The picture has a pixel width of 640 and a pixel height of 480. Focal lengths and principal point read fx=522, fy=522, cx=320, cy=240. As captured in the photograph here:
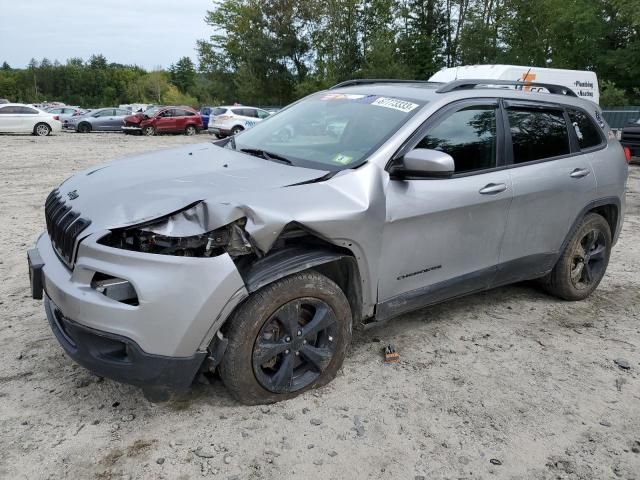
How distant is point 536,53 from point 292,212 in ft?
129

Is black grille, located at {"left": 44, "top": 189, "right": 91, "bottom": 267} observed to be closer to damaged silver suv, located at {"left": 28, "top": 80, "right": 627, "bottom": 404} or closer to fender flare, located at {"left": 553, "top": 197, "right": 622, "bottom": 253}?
damaged silver suv, located at {"left": 28, "top": 80, "right": 627, "bottom": 404}

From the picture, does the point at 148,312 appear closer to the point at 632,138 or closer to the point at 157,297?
the point at 157,297

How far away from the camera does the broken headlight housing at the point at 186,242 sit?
2447mm

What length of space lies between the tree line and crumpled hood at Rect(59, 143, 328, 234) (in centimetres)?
2794

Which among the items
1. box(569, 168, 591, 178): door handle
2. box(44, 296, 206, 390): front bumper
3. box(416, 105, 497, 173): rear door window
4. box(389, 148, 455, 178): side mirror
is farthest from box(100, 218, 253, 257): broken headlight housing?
box(569, 168, 591, 178): door handle

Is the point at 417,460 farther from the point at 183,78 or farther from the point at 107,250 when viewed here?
the point at 183,78

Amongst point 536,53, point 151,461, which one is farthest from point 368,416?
point 536,53

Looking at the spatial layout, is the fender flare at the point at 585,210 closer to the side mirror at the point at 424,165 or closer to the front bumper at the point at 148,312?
the side mirror at the point at 424,165

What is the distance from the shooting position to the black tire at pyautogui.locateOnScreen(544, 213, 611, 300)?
425 centimetres

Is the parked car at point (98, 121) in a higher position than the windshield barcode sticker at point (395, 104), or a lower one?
lower

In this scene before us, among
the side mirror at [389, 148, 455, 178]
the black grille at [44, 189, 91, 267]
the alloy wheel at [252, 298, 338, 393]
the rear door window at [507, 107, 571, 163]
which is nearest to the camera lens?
the black grille at [44, 189, 91, 267]

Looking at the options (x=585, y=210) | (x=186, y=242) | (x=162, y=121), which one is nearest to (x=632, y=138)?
(x=585, y=210)

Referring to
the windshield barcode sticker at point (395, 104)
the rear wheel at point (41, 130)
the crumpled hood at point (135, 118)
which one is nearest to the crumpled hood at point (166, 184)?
the windshield barcode sticker at point (395, 104)

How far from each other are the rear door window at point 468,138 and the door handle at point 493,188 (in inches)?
5.4
